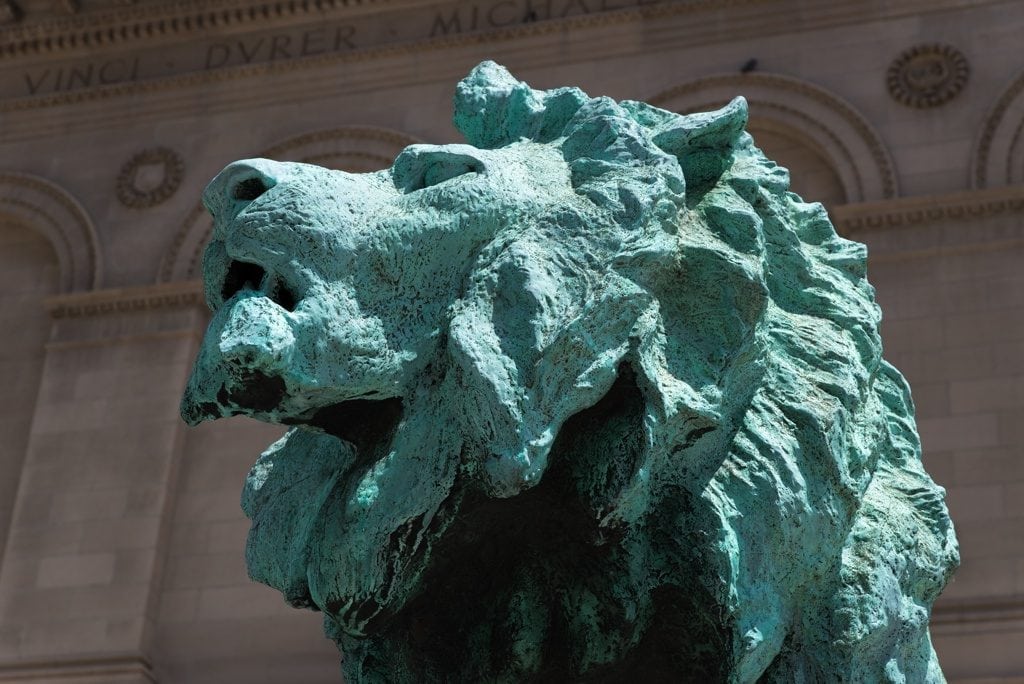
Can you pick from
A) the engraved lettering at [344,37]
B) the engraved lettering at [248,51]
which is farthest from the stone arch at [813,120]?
the engraved lettering at [248,51]

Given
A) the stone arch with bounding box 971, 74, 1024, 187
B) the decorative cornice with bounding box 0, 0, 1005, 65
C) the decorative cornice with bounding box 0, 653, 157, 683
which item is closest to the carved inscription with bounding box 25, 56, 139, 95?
the decorative cornice with bounding box 0, 0, 1005, 65

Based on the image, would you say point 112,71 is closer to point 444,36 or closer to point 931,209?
point 444,36

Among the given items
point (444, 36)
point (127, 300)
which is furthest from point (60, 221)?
point (444, 36)

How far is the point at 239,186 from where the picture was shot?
2.18 m

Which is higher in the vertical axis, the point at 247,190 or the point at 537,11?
the point at 537,11

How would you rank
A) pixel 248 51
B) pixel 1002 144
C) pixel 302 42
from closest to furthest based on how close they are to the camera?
pixel 1002 144 < pixel 302 42 < pixel 248 51

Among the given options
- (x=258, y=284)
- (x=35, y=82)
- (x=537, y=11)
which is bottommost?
(x=258, y=284)

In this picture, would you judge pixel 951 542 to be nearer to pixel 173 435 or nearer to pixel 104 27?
pixel 173 435

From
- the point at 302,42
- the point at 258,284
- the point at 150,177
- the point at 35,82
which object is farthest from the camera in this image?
the point at 35,82

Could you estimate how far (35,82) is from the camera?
1667cm

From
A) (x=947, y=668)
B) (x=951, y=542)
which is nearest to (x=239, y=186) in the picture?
(x=951, y=542)

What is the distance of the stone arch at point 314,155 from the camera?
49.3 ft

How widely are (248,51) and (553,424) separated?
47.9 feet

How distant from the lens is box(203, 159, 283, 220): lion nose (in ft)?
7.08
